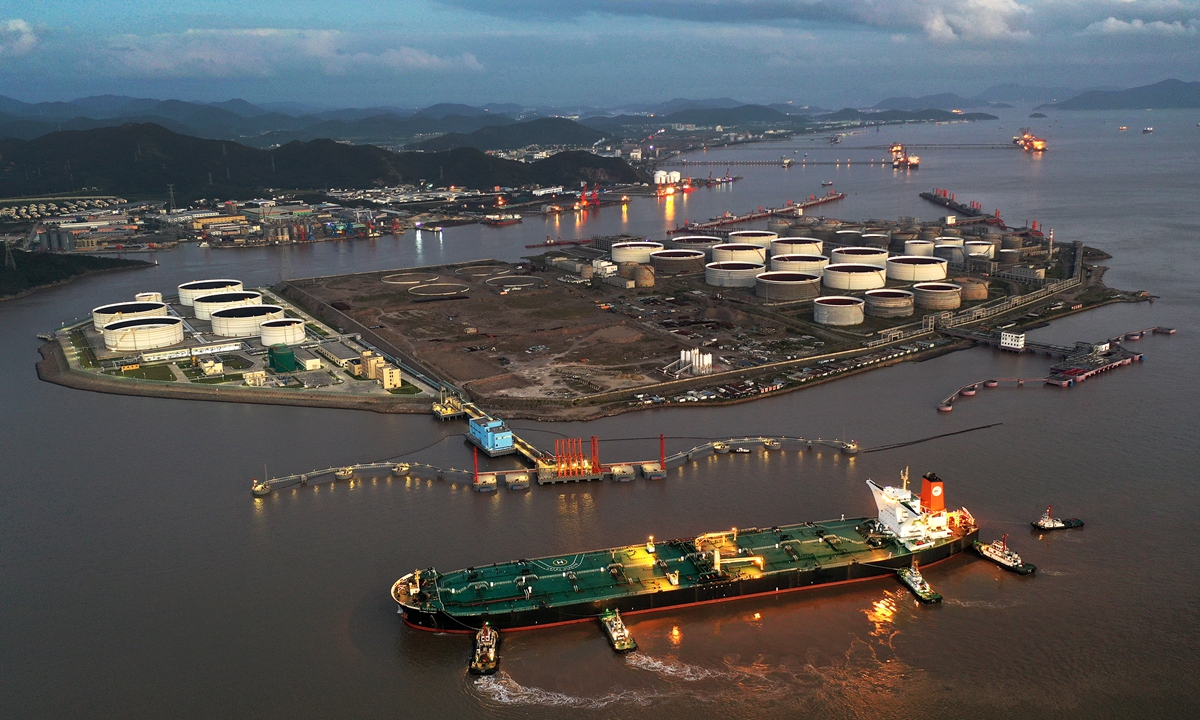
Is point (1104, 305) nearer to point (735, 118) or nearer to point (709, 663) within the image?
point (709, 663)

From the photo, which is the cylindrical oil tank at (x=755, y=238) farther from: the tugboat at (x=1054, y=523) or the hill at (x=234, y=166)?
the hill at (x=234, y=166)

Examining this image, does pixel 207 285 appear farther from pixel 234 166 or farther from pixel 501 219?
pixel 234 166

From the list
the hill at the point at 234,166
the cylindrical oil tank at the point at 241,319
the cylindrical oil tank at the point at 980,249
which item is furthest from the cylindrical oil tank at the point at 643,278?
the hill at the point at 234,166

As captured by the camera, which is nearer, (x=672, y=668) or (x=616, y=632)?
(x=672, y=668)

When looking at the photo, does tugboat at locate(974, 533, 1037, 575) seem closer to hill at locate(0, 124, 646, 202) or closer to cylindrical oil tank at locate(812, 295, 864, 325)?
cylindrical oil tank at locate(812, 295, 864, 325)

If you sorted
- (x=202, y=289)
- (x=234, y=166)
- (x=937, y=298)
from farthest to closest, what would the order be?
(x=234, y=166), (x=202, y=289), (x=937, y=298)

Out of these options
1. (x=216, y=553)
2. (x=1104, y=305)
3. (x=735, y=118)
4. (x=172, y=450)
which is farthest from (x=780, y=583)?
(x=735, y=118)

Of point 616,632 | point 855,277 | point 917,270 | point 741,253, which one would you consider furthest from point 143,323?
point 917,270
